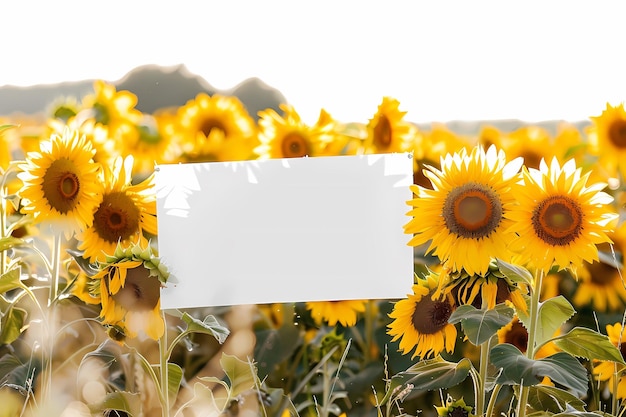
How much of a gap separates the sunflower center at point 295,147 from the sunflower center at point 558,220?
0.38m

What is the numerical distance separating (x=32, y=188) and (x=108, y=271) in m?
0.18

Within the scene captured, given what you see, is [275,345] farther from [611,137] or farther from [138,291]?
[611,137]

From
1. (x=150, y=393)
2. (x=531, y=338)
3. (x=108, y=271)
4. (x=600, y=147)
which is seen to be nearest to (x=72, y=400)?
(x=150, y=393)

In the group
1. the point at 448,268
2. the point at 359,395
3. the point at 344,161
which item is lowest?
the point at 359,395

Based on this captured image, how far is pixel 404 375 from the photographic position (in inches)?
31.6

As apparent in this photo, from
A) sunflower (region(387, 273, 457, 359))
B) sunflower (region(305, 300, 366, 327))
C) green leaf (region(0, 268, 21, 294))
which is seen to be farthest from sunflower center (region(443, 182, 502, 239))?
green leaf (region(0, 268, 21, 294))

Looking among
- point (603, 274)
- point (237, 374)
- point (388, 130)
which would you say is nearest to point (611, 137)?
point (603, 274)

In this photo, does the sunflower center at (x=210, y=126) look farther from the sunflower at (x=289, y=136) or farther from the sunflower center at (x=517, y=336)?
the sunflower center at (x=517, y=336)

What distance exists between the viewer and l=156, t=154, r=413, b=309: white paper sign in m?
0.90

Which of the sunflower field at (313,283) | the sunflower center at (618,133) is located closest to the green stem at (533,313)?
the sunflower field at (313,283)

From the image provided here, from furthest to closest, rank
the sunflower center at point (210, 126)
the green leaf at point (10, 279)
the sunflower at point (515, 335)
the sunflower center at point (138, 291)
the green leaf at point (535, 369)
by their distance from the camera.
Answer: the sunflower center at point (210, 126) → the sunflower at point (515, 335) → the green leaf at point (10, 279) → the sunflower center at point (138, 291) → the green leaf at point (535, 369)

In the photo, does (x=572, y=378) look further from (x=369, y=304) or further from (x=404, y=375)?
(x=369, y=304)

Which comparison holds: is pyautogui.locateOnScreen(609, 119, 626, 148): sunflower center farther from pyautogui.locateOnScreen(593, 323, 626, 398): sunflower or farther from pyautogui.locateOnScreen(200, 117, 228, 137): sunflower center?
pyautogui.locateOnScreen(200, 117, 228, 137): sunflower center

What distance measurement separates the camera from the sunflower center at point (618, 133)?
4.19ft
